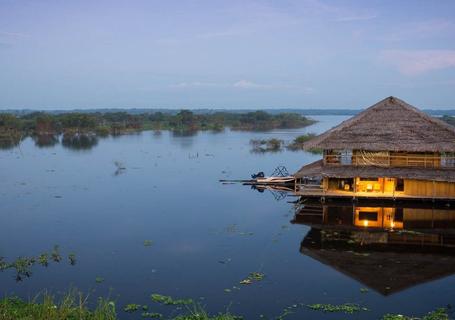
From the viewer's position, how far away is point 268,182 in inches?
1227

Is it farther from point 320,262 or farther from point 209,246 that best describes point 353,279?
point 209,246

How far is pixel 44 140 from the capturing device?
67000 millimetres

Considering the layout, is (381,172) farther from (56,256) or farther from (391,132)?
(56,256)

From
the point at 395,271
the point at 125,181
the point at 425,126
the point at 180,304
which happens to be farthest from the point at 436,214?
the point at 125,181

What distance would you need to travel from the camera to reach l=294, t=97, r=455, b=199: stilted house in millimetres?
25016

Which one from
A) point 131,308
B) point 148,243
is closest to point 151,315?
point 131,308

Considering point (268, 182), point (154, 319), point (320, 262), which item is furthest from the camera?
point (268, 182)

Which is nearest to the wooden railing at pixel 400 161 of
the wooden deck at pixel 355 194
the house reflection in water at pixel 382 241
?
the wooden deck at pixel 355 194

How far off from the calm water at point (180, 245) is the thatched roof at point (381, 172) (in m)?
2.43

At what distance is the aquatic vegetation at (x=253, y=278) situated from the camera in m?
15.1

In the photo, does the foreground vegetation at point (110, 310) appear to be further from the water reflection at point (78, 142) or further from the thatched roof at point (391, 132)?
the water reflection at point (78, 142)

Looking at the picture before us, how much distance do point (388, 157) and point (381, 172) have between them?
4.28 feet

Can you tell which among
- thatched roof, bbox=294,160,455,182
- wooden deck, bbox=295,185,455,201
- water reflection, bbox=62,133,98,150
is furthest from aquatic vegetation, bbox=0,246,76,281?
water reflection, bbox=62,133,98,150

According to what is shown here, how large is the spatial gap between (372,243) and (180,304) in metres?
8.57
